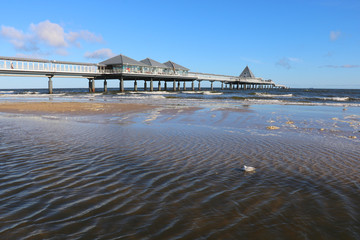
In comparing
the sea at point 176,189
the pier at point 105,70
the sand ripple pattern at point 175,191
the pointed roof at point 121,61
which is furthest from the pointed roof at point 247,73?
the sand ripple pattern at point 175,191

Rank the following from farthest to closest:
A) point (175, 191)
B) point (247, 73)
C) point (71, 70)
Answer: point (247, 73) < point (71, 70) < point (175, 191)

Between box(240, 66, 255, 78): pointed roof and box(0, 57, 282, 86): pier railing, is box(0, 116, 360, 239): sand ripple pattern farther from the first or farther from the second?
box(240, 66, 255, 78): pointed roof

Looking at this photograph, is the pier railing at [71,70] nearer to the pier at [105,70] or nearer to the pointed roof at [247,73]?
the pier at [105,70]

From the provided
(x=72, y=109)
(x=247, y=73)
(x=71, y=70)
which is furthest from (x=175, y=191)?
(x=247, y=73)

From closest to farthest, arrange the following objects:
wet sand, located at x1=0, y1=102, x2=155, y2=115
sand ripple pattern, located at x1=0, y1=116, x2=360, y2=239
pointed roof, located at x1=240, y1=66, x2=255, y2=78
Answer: sand ripple pattern, located at x1=0, y1=116, x2=360, y2=239 → wet sand, located at x1=0, y1=102, x2=155, y2=115 → pointed roof, located at x1=240, y1=66, x2=255, y2=78

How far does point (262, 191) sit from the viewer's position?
12.5 ft

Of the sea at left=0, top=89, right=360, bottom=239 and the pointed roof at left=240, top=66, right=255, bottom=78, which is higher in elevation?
the pointed roof at left=240, top=66, right=255, bottom=78

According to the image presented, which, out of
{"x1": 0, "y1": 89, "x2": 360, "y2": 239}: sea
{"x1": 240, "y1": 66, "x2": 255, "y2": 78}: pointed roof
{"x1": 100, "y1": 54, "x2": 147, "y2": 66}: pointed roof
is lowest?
{"x1": 0, "y1": 89, "x2": 360, "y2": 239}: sea

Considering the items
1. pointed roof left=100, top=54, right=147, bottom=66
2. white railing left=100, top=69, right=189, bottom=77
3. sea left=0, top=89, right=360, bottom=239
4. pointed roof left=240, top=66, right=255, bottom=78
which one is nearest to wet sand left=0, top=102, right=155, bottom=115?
sea left=0, top=89, right=360, bottom=239

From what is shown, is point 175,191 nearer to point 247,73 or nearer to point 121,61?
point 121,61

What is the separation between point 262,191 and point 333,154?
3462 millimetres

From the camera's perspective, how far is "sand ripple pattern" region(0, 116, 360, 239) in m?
2.73

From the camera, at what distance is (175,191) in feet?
12.2

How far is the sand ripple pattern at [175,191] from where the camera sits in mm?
2732
